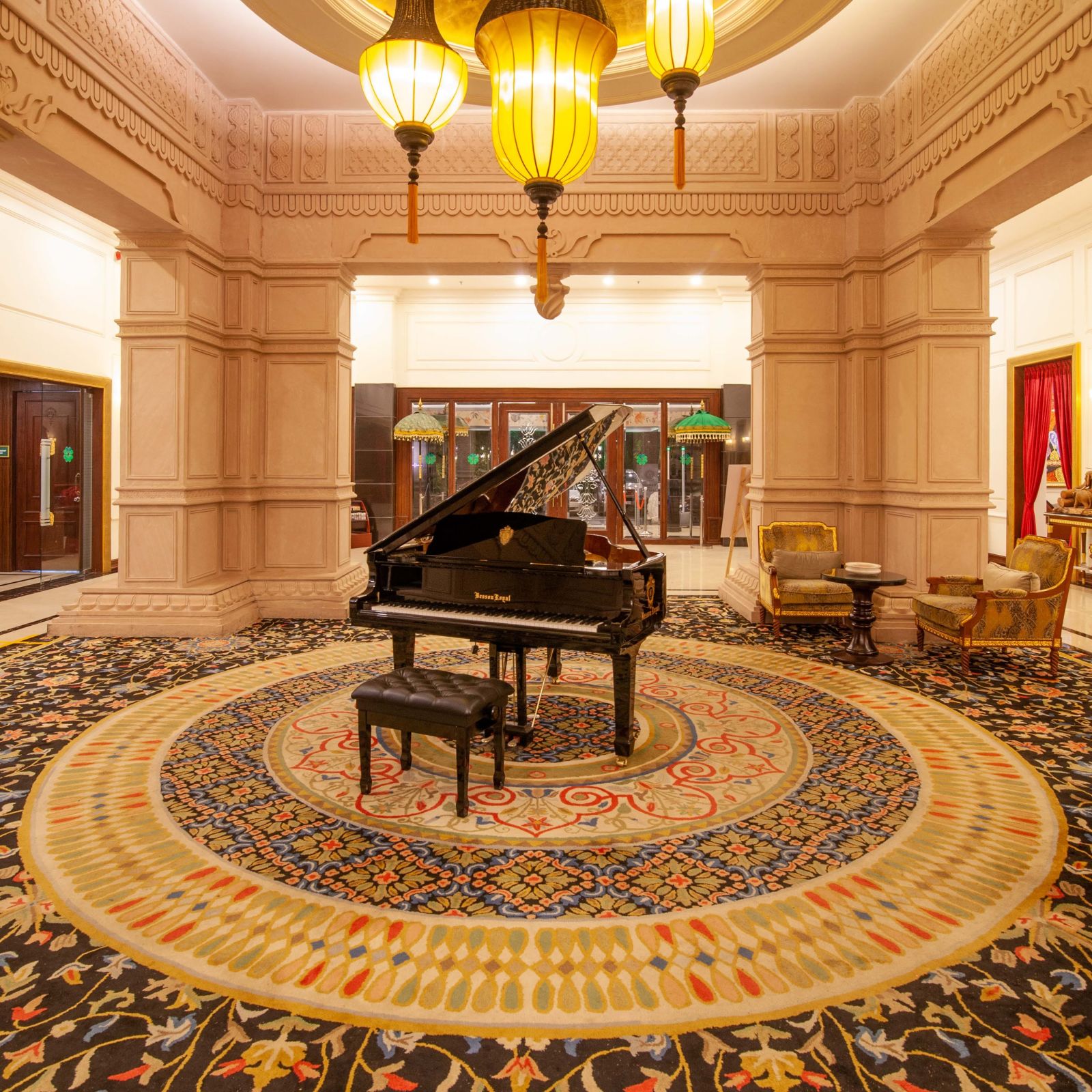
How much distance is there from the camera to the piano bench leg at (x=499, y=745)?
3211mm

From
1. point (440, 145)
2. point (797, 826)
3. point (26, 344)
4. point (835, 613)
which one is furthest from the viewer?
point (26, 344)

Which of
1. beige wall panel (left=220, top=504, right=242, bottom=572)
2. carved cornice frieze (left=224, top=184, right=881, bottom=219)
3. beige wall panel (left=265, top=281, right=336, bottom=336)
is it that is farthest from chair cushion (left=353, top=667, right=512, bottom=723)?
carved cornice frieze (left=224, top=184, right=881, bottom=219)

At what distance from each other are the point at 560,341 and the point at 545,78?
34.5 feet

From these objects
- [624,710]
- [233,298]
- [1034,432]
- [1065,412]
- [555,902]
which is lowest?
[555,902]

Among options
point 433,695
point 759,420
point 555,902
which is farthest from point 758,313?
point 555,902

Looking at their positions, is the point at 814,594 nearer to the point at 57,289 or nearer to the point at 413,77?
the point at 413,77

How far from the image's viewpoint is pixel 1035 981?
2004 millimetres

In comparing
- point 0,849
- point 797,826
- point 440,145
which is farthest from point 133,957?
point 440,145

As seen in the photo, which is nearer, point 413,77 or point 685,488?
point 413,77

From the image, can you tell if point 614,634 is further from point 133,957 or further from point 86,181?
point 86,181

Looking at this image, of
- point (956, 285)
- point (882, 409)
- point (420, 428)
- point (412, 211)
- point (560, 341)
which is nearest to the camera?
point (412, 211)

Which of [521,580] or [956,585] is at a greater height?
[521,580]

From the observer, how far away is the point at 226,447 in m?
6.98

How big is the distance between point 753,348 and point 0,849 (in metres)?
6.71
